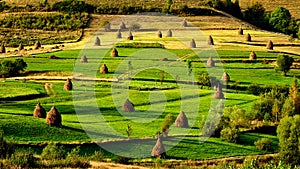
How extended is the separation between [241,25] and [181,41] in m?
19.0

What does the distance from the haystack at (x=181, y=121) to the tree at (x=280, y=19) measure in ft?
196

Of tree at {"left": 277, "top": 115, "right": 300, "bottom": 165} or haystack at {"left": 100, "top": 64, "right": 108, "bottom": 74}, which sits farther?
haystack at {"left": 100, "top": 64, "right": 108, "bottom": 74}

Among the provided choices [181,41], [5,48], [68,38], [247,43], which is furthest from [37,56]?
[247,43]

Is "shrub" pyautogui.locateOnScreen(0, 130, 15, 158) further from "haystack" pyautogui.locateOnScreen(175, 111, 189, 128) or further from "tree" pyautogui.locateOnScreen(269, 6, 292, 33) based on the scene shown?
"tree" pyautogui.locateOnScreen(269, 6, 292, 33)

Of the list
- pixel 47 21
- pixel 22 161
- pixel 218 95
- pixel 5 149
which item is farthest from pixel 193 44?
pixel 22 161

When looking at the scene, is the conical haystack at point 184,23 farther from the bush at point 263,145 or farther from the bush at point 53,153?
the bush at point 53,153

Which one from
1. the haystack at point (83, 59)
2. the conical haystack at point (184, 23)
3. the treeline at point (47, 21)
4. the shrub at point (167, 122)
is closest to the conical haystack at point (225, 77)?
the shrub at point (167, 122)

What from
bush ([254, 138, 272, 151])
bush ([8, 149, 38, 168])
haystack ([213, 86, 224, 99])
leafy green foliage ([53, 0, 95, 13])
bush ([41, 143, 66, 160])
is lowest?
bush ([254, 138, 272, 151])

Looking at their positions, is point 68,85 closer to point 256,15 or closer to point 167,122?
point 167,122

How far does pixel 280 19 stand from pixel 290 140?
212 feet

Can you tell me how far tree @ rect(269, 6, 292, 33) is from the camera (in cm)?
9231

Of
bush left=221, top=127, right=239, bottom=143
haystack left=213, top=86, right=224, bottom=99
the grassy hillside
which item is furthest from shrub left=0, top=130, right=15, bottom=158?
the grassy hillside

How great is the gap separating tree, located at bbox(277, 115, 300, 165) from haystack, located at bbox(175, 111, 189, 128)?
6310 millimetres

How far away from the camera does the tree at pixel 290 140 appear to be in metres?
32.2
